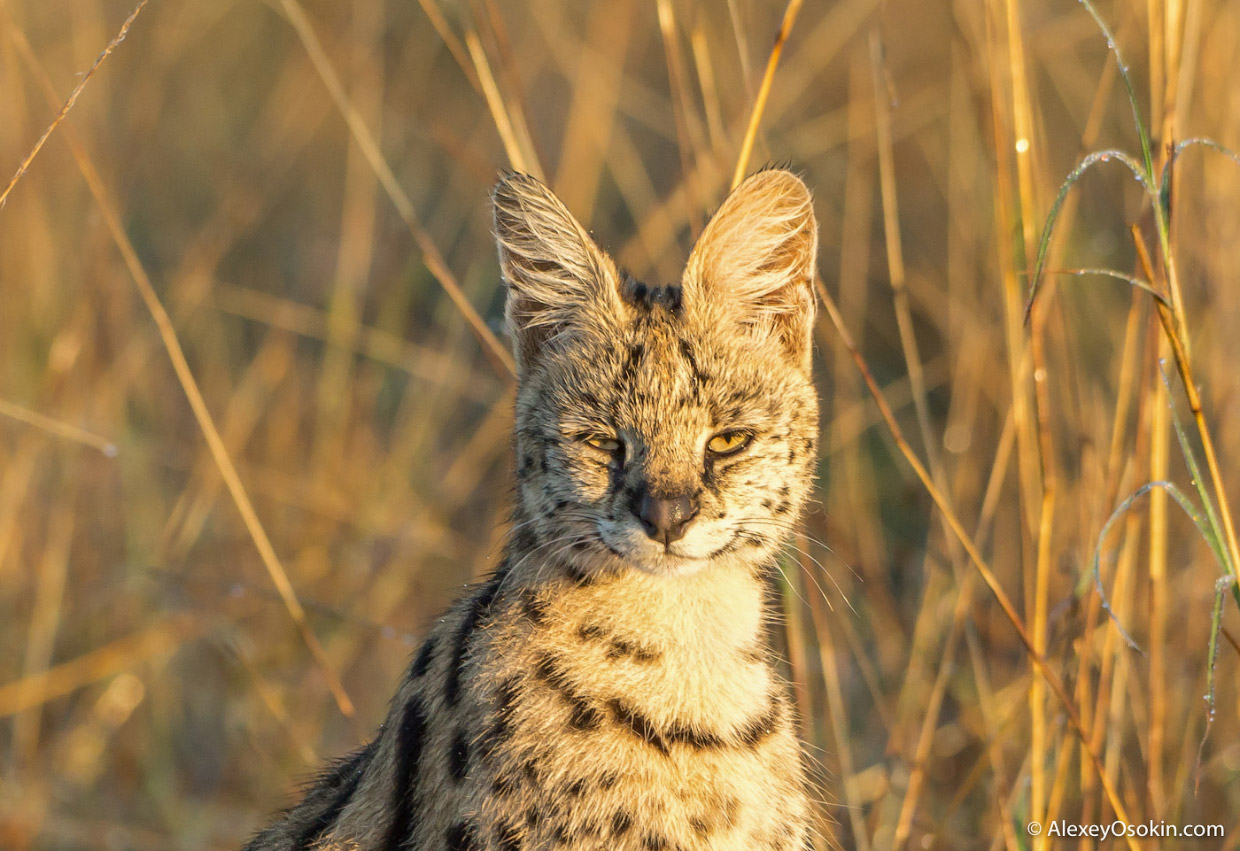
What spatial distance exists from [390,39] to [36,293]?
4030 mm

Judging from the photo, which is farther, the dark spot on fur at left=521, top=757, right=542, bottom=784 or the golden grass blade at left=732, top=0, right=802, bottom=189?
the golden grass blade at left=732, top=0, right=802, bottom=189

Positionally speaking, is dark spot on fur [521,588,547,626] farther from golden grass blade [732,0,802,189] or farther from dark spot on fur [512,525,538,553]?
golden grass blade [732,0,802,189]

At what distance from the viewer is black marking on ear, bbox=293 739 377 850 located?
2943 millimetres

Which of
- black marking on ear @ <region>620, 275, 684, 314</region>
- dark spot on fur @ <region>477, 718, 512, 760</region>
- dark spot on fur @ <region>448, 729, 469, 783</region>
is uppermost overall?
black marking on ear @ <region>620, 275, 684, 314</region>

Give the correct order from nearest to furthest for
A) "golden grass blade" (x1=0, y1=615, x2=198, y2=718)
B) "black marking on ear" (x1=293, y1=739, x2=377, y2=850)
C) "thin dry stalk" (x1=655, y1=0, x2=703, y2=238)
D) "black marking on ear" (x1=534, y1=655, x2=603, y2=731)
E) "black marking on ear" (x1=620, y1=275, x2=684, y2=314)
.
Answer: "black marking on ear" (x1=534, y1=655, x2=603, y2=731)
"black marking on ear" (x1=293, y1=739, x2=377, y2=850)
"black marking on ear" (x1=620, y1=275, x2=684, y2=314)
"thin dry stalk" (x1=655, y1=0, x2=703, y2=238)
"golden grass blade" (x1=0, y1=615, x2=198, y2=718)

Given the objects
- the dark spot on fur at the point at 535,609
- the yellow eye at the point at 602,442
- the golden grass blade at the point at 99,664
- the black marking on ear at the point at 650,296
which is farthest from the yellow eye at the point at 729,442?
the golden grass blade at the point at 99,664

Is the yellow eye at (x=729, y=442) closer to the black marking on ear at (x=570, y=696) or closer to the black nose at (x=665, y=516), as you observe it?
the black nose at (x=665, y=516)

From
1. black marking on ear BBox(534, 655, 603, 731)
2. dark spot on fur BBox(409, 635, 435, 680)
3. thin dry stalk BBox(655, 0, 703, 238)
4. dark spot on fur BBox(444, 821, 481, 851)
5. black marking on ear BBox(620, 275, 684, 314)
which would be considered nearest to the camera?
dark spot on fur BBox(444, 821, 481, 851)

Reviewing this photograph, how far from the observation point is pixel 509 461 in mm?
4031

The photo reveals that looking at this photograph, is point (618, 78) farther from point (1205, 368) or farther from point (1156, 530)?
point (1156, 530)

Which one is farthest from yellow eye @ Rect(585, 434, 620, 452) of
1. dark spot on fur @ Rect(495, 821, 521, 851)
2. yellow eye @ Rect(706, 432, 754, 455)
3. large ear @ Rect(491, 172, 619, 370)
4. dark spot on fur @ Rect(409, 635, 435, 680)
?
dark spot on fur @ Rect(495, 821, 521, 851)

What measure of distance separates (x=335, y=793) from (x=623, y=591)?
79 cm

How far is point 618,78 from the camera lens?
5438mm

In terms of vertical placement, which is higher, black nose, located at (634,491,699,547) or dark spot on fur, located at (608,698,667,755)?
black nose, located at (634,491,699,547)
